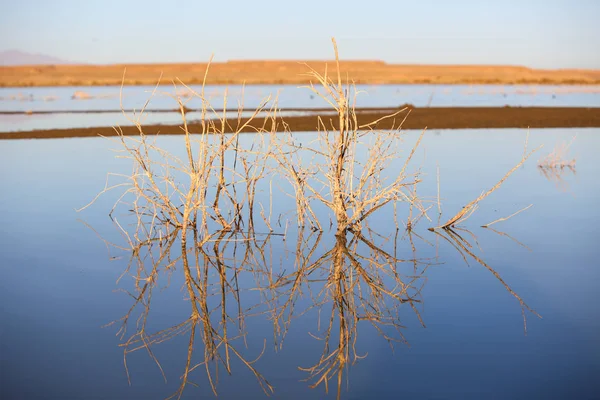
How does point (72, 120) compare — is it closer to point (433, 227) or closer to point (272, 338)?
point (433, 227)

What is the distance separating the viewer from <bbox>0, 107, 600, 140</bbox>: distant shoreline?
22.2 m

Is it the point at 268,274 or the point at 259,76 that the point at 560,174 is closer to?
the point at 268,274

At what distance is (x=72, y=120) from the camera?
27203mm

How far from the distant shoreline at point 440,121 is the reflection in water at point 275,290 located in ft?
38.4

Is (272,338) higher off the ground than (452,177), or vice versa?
(452,177)

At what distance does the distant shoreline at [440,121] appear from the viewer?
2216 cm

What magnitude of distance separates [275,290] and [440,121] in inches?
737

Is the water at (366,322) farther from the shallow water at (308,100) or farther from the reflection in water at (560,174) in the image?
the shallow water at (308,100)

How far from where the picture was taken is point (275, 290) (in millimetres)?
7461

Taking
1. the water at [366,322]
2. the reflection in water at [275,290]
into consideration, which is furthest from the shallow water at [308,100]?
the reflection in water at [275,290]

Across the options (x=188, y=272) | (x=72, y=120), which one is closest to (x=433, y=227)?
(x=188, y=272)

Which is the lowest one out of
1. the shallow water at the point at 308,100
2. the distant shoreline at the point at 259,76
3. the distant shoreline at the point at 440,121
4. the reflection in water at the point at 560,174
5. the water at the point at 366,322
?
the water at the point at 366,322

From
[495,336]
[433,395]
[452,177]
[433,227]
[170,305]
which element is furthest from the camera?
[452,177]

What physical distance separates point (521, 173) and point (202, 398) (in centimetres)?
1088
